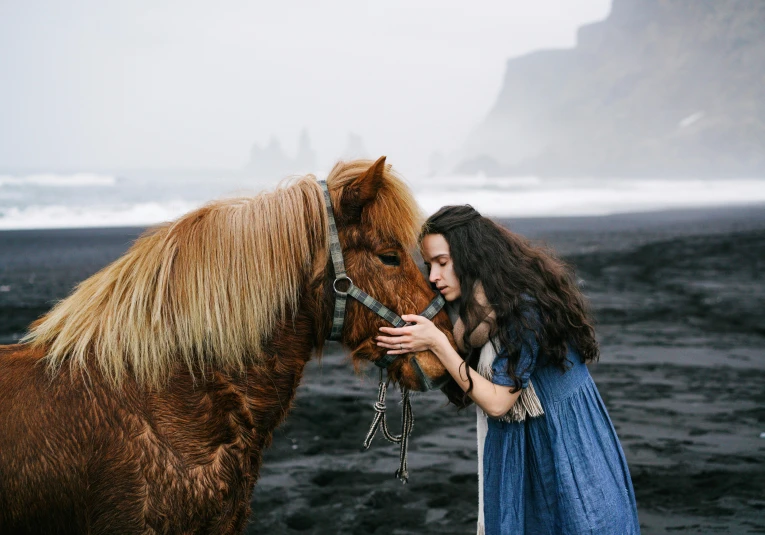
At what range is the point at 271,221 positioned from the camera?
250 cm

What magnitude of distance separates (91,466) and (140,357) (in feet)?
1.27

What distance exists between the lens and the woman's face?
278 cm

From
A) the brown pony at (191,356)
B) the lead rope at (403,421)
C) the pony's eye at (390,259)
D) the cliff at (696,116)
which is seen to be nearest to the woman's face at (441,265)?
the brown pony at (191,356)

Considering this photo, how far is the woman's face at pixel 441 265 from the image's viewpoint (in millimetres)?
2779

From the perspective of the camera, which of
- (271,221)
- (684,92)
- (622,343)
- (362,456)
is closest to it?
(271,221)

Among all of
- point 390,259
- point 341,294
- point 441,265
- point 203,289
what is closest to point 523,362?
point 441,265

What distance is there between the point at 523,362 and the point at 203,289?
1.26 meters

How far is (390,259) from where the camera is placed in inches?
102

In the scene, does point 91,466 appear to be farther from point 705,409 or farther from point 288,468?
point 705,409

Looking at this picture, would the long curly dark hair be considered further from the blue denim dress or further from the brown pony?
the brown pony

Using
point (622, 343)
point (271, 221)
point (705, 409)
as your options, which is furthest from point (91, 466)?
point (622, 343)

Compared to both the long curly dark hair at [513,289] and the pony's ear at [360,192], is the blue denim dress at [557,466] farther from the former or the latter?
the pony's ear at [360,192]

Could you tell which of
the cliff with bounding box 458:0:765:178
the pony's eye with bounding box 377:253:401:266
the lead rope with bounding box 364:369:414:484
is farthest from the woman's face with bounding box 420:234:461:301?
the cliff with bounding box 458:0:765:178

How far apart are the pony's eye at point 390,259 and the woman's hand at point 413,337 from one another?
211mm
